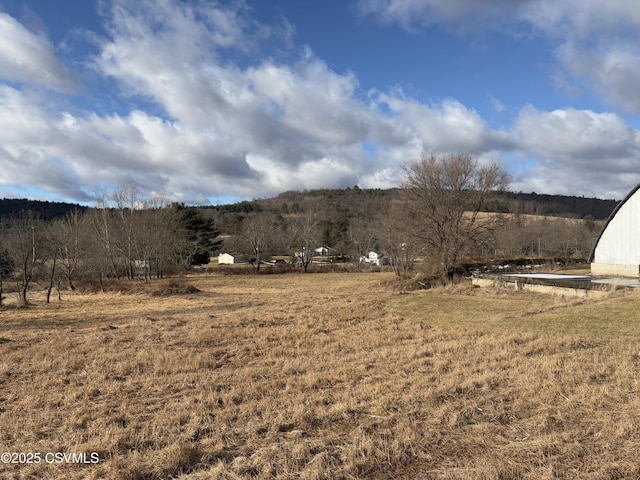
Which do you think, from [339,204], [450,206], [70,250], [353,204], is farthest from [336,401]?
[339,204]

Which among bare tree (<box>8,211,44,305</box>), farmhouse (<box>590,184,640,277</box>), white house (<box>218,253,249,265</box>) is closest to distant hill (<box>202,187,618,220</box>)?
white house (<box>218,253,249,265</box>)

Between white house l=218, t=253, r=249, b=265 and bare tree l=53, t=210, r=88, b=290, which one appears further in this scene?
white house l=218, t=253, r=249, b=265

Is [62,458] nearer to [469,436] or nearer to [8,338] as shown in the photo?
[469,436]

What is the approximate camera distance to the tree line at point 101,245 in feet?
105

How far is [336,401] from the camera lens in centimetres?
658

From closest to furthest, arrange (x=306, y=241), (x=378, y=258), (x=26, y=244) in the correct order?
(x=26, y=244), (x=306, y=241), (x=378, y=258)

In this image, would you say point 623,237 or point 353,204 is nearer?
point 623,237

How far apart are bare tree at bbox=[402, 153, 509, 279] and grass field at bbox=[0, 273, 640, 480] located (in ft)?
61.6

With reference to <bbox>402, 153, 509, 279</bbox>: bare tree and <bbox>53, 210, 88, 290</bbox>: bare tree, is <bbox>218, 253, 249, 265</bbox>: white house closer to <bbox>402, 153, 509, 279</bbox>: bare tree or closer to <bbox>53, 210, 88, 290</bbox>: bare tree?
<bbox>53, 210, 88, 290</bbox>: bare tree

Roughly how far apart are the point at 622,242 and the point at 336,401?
1396 inches

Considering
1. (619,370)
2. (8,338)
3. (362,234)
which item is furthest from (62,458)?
(362,234)

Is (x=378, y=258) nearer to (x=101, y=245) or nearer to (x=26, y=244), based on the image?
(x=101, y=245)

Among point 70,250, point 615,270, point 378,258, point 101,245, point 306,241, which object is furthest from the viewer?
point 378,258

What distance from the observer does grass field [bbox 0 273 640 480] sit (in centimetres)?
445
